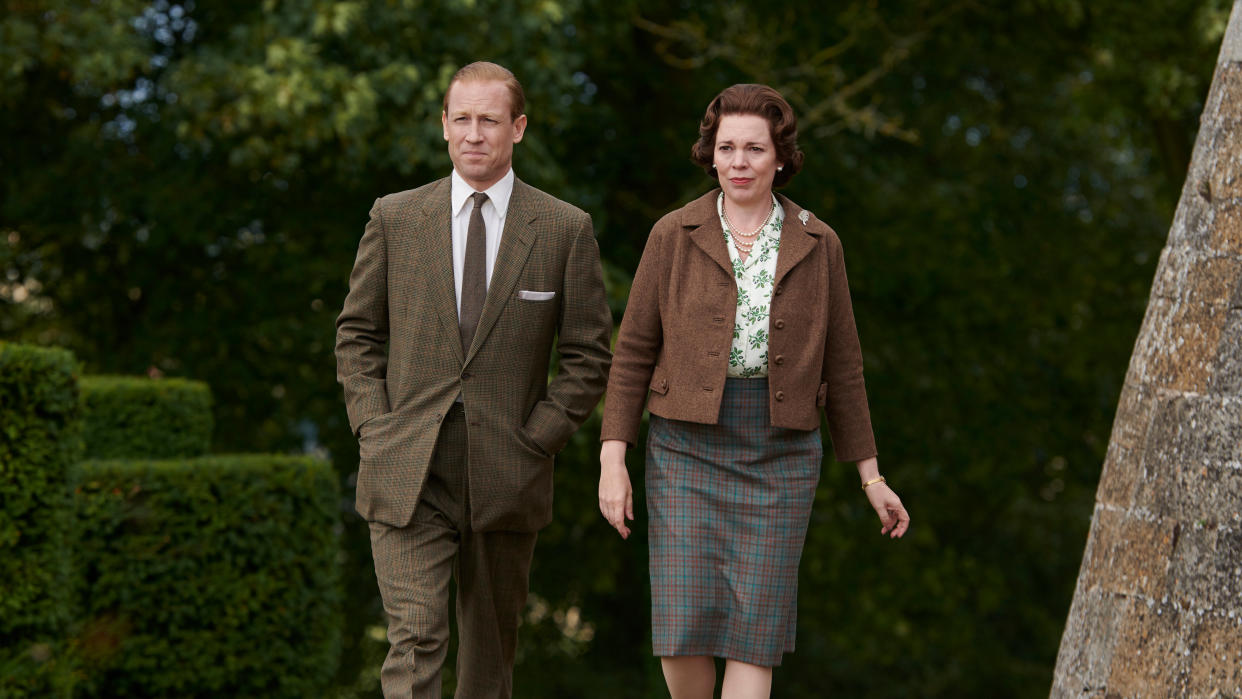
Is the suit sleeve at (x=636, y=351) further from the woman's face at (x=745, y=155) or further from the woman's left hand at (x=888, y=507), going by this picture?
the woman's left hand at (x=888, y=507)

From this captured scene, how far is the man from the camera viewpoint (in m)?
4.23

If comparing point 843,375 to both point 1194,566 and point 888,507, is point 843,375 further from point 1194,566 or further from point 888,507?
point 1194,566

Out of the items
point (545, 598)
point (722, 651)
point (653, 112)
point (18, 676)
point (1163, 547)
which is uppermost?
point (653, 112)

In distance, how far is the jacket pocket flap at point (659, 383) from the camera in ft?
14.0

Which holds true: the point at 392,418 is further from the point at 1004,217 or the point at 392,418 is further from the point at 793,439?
the point at 1004,217

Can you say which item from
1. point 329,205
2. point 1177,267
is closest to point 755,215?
point 1177,267

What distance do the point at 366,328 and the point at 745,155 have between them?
3.85 ft

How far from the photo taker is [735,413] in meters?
4.21

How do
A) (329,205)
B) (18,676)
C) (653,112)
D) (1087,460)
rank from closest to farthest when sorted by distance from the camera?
(18,676)
(329,205)
(653,112)
(1087,460)

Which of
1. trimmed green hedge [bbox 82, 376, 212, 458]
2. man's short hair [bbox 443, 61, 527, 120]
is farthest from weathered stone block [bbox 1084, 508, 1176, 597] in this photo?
trimmed green hedge [bbox 82, 376, 212, 458]

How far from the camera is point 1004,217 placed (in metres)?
14.4

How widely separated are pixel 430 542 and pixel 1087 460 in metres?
11.8

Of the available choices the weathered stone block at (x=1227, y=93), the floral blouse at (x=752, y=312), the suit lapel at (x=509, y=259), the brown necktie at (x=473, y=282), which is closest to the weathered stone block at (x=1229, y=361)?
the weathered stone block at (x=1227, y=93)

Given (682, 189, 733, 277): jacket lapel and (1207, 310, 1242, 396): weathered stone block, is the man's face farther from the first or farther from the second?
(1207, 310, 1242, 396): weathered stone block
